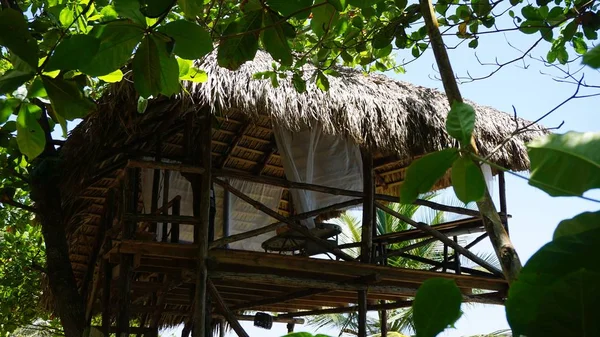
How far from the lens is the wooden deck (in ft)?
16.1

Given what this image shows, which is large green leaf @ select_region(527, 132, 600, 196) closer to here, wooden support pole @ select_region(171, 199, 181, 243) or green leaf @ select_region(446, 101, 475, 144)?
green leaf @ select_region(446, 101, 475, 144)

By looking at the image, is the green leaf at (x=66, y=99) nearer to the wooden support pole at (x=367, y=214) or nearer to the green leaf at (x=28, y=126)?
the green leaf at (x=28, y=126)

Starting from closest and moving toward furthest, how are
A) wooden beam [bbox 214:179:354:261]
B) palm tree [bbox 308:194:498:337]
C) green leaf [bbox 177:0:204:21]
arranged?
1. green leaf [bbox 177:0:204:21]
2. wooden beam [bbox 214:179:354:261]
3. palm tree [bbox 308:194:498:337]

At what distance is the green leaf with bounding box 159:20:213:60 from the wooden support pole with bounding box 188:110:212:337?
3737mm

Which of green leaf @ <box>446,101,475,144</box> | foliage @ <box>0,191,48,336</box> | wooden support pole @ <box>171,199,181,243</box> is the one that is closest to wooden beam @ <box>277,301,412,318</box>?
Result: wooden support pole @ <box>171,199,181,243</box>

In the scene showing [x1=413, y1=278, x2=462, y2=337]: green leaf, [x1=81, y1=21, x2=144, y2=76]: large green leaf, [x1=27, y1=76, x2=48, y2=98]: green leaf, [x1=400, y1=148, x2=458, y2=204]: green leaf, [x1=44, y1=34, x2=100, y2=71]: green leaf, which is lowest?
[x1=413, y1=278, x2=462, y2=337]: green leaf

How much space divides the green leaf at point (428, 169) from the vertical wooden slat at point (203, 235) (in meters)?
4.22

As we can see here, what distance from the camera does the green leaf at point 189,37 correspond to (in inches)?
44.0

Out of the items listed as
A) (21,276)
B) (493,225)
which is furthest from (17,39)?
(21,276)

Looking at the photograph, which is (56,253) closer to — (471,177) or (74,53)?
(74,53)

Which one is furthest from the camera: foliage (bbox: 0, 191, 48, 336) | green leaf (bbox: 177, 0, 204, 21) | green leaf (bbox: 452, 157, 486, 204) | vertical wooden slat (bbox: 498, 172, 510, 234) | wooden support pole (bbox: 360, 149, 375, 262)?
foliage (bbox: 0, 191, 48, 336)

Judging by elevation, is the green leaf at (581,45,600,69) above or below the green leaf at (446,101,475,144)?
below

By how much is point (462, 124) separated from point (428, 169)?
5cm

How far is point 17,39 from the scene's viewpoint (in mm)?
1136
